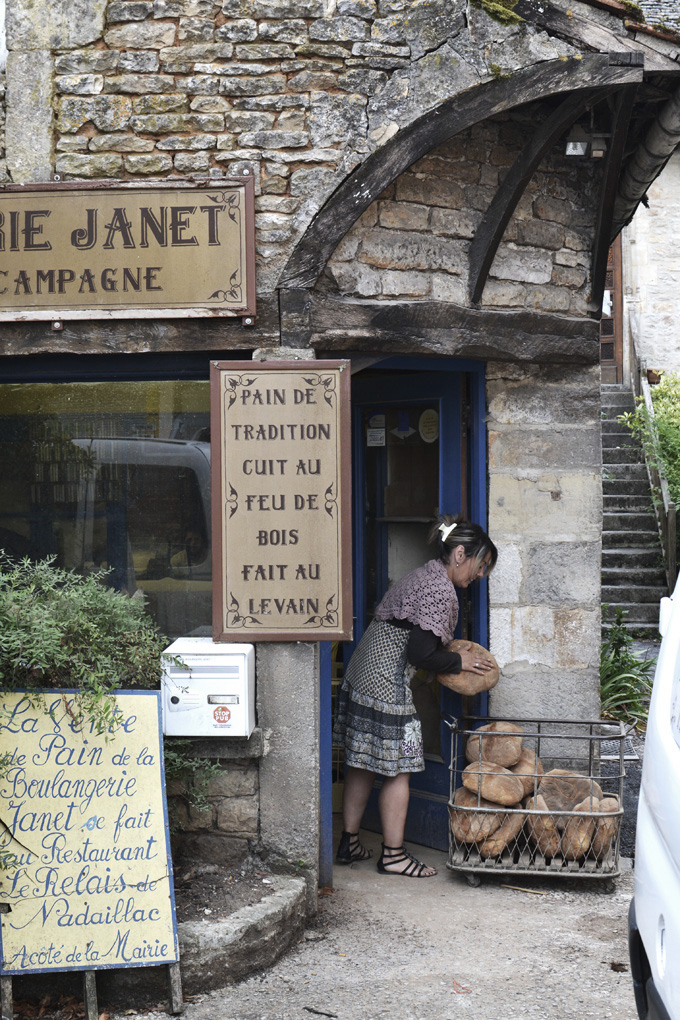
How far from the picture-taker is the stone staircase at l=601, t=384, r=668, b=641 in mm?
8547

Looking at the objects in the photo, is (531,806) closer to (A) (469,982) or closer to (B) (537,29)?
(A) (469,982)

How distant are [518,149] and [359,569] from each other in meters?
2.39

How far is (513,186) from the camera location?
420 cm

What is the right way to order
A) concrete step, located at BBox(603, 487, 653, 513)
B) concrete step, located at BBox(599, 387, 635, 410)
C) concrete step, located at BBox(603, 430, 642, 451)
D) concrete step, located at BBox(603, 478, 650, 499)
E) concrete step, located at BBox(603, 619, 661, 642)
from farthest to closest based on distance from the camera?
concrete step, located at BBox(599, 387, 635, 410)
concrete step, located at BBox(603, 430, 642, 451)
concrete step, located at BBox(603, 478, 650, 499)
concrete step, located at BBox(603, 487, 653, 513)
concrete step, located at BBox(603, 619, 661, 642)

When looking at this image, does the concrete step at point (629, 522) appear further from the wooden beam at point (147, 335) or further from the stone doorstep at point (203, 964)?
the stone doorstep at point (203, 964)

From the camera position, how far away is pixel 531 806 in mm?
4340

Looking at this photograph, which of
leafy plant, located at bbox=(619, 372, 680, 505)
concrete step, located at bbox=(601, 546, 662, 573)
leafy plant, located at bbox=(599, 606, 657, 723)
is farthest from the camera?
leafy plant, located at bbox=(619, 372, 680, 505)

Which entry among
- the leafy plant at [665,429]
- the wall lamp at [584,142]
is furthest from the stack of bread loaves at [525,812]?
the leafy plant at [665,429]

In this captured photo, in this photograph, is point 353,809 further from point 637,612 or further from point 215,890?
point 637,612

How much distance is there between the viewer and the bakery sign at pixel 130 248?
3869mm

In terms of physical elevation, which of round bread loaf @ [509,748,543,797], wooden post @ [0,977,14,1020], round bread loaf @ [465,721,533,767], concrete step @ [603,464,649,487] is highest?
concrete step @ [603,464,649,487]

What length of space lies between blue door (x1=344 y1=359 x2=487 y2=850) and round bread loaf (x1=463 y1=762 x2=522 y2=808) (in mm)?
365

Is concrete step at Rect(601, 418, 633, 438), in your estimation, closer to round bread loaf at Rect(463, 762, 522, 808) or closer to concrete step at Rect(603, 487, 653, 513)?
concrete step at Rect(603, 487, 653, 513)

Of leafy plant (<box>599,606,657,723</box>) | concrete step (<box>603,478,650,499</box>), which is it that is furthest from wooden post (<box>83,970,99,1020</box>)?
concrete step (<box>603,478,650,499</box>)
